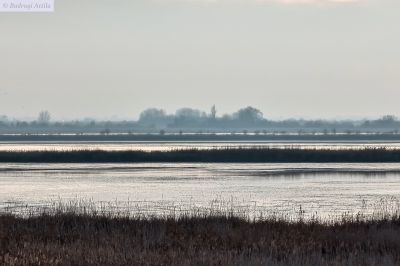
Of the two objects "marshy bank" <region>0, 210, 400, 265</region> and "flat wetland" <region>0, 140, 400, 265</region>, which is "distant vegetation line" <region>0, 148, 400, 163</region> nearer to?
"flat wetland" <region>0, 140, 400, 265</region>

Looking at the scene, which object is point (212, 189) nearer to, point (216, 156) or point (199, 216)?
point (199, 216)

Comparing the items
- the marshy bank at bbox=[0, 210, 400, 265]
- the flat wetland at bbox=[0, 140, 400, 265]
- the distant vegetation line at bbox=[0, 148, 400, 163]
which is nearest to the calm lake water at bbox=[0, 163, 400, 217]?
the flat wetland at bbox=[0, 140, 400, 265]

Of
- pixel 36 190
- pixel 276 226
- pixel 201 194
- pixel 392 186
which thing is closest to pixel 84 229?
pixel 276 226

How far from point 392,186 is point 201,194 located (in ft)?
39.2

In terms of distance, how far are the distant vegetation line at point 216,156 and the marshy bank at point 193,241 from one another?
185 feet

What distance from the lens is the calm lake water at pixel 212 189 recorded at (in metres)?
37.4

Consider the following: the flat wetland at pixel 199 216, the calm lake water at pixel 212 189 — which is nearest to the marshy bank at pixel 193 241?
the flat wetland at pixel 199 216

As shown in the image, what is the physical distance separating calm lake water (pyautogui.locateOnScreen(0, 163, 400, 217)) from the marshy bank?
23.9 feet

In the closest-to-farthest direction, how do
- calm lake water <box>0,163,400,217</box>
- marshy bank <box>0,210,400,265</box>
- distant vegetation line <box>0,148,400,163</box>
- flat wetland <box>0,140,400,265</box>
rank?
marshy bank <box>0,210,400,265</box>
flat wetland <box>0,140,400,265</box>
calm lake water <box>0,163,400,217</box>
distant vegetation line <box>0,148,400,163</box>

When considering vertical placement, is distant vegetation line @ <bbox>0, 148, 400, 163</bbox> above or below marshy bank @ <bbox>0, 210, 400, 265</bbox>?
below

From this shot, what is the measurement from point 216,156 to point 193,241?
2594 inches

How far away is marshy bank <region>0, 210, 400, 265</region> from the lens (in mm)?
19094

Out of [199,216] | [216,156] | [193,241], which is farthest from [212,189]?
[216,156]

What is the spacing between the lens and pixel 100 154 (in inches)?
3511
